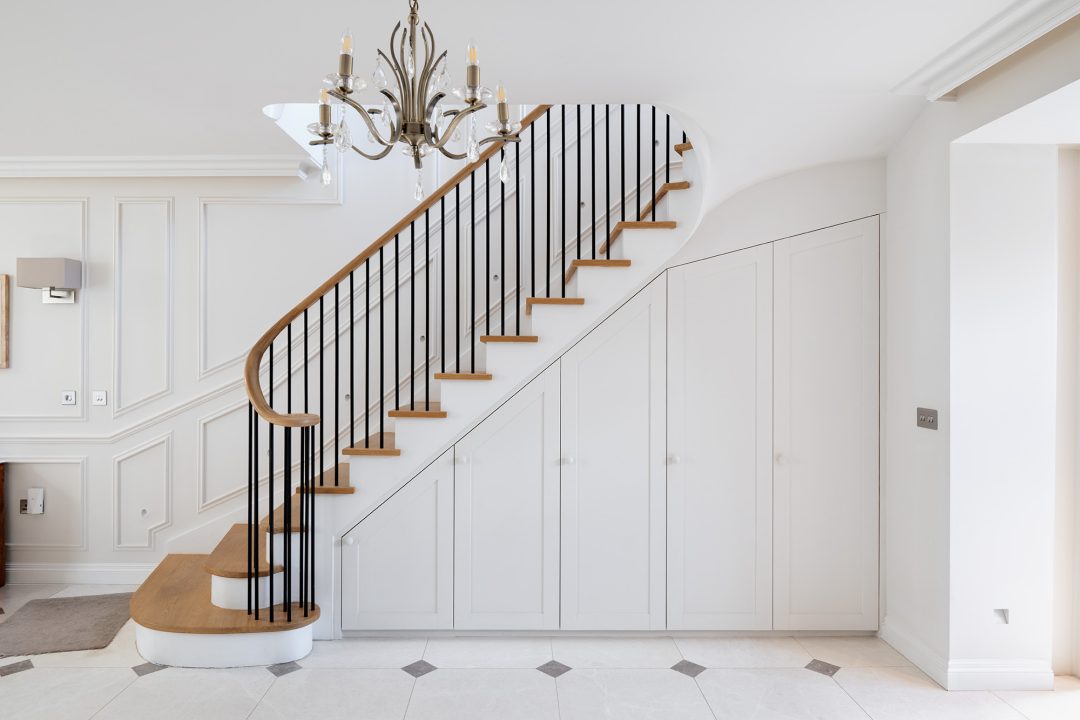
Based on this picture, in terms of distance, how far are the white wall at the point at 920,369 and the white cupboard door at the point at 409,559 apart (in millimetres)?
2222

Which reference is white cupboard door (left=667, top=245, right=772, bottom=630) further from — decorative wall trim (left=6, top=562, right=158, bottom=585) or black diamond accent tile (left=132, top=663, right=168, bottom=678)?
decorative wall trim (left=6, top=562, right=158, bottom=585)

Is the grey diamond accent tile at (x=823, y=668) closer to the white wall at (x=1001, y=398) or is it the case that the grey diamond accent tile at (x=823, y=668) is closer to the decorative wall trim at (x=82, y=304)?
the white wall at (x=1001, y=398)

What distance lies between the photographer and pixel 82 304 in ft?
14.4

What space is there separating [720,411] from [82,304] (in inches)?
156

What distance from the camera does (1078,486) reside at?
121 inches

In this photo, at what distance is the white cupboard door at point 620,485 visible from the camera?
11.7 feet

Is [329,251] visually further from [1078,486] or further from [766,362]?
[1078,486]

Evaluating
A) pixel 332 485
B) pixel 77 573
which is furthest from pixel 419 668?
pixel 77 573

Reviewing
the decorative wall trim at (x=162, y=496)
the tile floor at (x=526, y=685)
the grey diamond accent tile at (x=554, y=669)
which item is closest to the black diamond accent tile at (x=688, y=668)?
the tile floor at (x=526, y=685)

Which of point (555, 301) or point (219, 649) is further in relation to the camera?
point (555, 301)

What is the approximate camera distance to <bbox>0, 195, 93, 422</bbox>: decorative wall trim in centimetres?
437

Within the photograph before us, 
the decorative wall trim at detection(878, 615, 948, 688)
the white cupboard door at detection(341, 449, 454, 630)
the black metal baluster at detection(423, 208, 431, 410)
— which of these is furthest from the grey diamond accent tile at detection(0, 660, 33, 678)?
the decorative wall trim at detection(878, 615, 948, 688)

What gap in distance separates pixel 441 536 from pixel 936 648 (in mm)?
2360

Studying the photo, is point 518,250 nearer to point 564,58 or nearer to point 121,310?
point 564,58
